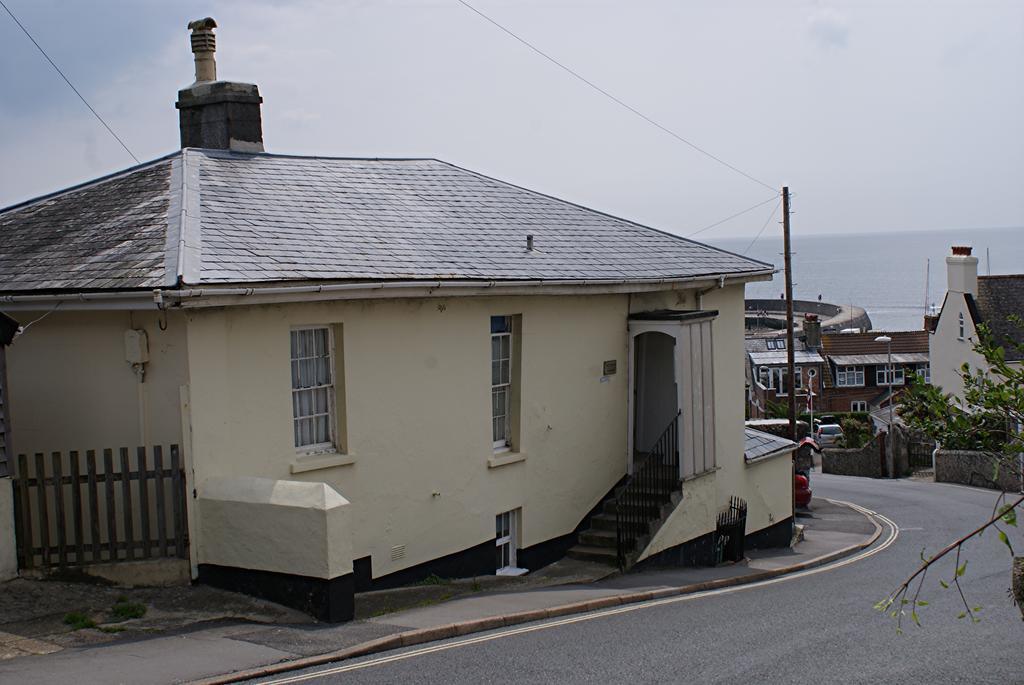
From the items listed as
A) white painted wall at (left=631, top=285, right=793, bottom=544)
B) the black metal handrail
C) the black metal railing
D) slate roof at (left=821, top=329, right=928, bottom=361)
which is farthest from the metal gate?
the black metal handrail

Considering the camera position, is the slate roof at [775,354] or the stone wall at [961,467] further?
the slate roof at [775,354]

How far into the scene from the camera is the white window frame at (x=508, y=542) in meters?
16.5

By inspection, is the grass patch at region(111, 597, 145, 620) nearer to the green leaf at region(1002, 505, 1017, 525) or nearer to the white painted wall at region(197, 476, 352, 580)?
the white painted wall at region(197, 476, 352, 580)

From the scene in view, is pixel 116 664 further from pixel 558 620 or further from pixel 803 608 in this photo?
pixel 803 608

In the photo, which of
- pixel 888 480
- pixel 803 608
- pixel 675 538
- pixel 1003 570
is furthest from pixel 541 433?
pixel 888 480

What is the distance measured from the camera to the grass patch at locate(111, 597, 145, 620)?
10688mm

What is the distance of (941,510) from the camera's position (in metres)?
32.0

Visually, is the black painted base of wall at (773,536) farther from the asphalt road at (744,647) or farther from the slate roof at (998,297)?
the slate roof at (998,297)

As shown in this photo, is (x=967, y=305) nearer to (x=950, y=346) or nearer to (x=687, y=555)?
(x=950, y=346)

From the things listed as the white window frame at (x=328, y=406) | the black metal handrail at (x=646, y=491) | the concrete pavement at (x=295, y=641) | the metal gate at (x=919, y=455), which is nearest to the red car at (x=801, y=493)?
the black metal handrail at (x=646, y=491)

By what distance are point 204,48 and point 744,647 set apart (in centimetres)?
1304

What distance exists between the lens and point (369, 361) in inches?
547

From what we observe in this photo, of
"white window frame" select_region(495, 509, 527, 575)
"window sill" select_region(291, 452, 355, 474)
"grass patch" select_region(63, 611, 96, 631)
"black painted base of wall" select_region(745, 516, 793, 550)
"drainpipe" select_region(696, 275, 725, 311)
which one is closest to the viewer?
"grass patch" select_region(63, 611, 96, 631)

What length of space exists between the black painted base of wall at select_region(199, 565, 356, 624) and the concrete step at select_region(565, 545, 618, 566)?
21.7 ft
